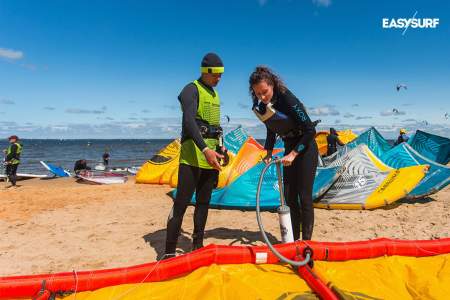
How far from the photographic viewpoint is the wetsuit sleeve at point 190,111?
10.8 feet

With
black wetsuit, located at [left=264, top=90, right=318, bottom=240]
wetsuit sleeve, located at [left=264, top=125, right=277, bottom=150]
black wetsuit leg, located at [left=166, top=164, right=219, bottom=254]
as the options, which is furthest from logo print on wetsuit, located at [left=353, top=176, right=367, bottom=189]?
black wetsuit leg, located at [left=166, top=164, right=219, bottom=254]

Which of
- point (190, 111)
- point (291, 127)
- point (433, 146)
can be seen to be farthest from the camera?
point (433, 146)

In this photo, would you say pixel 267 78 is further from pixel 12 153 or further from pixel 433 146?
pixel 12 153

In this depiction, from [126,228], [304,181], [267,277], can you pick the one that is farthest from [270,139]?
[126,228]

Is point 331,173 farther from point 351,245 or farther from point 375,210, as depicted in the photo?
point 351,245

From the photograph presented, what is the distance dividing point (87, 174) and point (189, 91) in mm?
13406

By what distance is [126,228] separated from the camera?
5.83 meters

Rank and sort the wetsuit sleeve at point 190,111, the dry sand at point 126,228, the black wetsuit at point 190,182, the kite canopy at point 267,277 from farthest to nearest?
the dry sand at point 126,228 → the black wetsuit at point 190,182 → the wetsuit sleeve at point 190,111 → the kite canopy at point 267,277

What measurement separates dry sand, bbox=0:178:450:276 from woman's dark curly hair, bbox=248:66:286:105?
240 centimetres

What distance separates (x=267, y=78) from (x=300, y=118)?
54cm

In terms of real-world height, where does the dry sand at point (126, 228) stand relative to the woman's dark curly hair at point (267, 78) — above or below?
below

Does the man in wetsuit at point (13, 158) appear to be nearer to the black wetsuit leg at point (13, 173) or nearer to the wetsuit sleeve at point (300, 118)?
the black wetsuit leg at point (13, 173)

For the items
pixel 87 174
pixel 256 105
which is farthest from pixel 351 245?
pixel 87 174

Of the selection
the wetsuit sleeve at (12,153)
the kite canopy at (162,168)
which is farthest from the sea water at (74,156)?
the kite canopy at (162,168)
